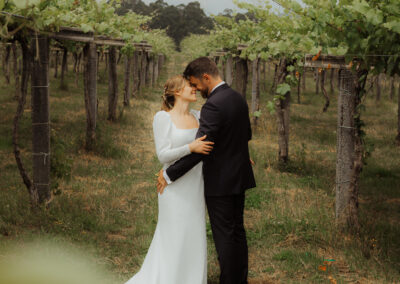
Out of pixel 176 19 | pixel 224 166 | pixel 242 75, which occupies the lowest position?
pixel 224 166

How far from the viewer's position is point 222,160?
3.69 meters

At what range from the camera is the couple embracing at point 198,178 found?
362cm

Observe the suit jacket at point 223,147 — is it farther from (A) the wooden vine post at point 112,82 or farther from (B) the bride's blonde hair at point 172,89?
(A) the wooden vine post at point 112,82

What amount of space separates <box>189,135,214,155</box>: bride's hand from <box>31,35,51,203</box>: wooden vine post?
288 cm

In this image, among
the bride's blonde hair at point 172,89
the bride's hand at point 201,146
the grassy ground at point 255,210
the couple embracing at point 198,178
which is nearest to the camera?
the bride's hand at point 201,146

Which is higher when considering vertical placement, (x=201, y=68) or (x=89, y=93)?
(x=201, y=68)

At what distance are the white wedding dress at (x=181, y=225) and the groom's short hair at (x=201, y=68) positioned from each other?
0.39m

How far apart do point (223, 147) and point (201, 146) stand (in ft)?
0.76

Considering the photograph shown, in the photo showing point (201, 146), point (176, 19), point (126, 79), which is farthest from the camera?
point (176, 19)

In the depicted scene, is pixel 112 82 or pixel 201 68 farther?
pixel 112 82

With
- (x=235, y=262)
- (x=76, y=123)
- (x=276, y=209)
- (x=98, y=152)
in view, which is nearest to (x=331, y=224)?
(x=276, y=209)

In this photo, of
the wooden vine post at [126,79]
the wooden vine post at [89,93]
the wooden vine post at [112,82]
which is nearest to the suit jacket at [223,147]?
the wooden vine post at [89,93]

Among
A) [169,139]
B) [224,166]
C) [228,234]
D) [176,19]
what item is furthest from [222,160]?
[176,19]

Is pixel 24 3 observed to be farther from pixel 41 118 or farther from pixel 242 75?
pixel 242 75
